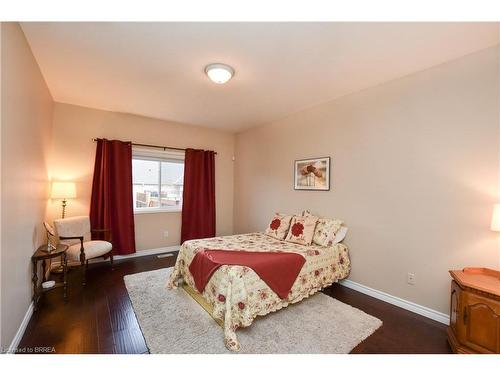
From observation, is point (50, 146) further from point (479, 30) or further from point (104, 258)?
point (479, 30)

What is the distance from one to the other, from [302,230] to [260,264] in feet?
3.82

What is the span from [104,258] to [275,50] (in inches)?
160

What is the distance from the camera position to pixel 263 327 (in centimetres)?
206

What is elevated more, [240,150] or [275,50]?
[275,50]

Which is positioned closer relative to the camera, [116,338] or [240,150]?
[116,338]

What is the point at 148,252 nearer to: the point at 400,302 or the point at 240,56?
the point at 240,56

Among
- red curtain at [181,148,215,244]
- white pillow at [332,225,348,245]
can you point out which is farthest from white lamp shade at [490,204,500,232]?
red curtain at [181,148,215,244]

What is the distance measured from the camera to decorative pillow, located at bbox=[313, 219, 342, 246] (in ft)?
9.77

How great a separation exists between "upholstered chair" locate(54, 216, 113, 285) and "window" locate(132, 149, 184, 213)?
94 centimetres

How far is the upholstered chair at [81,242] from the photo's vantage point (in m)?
2.96

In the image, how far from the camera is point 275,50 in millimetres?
2100

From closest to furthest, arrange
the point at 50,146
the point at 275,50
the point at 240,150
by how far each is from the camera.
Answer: the point at 275,50
the point at 50,146
the point at 240,150

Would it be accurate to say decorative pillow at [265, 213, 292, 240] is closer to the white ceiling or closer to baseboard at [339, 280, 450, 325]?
baseboard at [339, 280, 450, 325]
